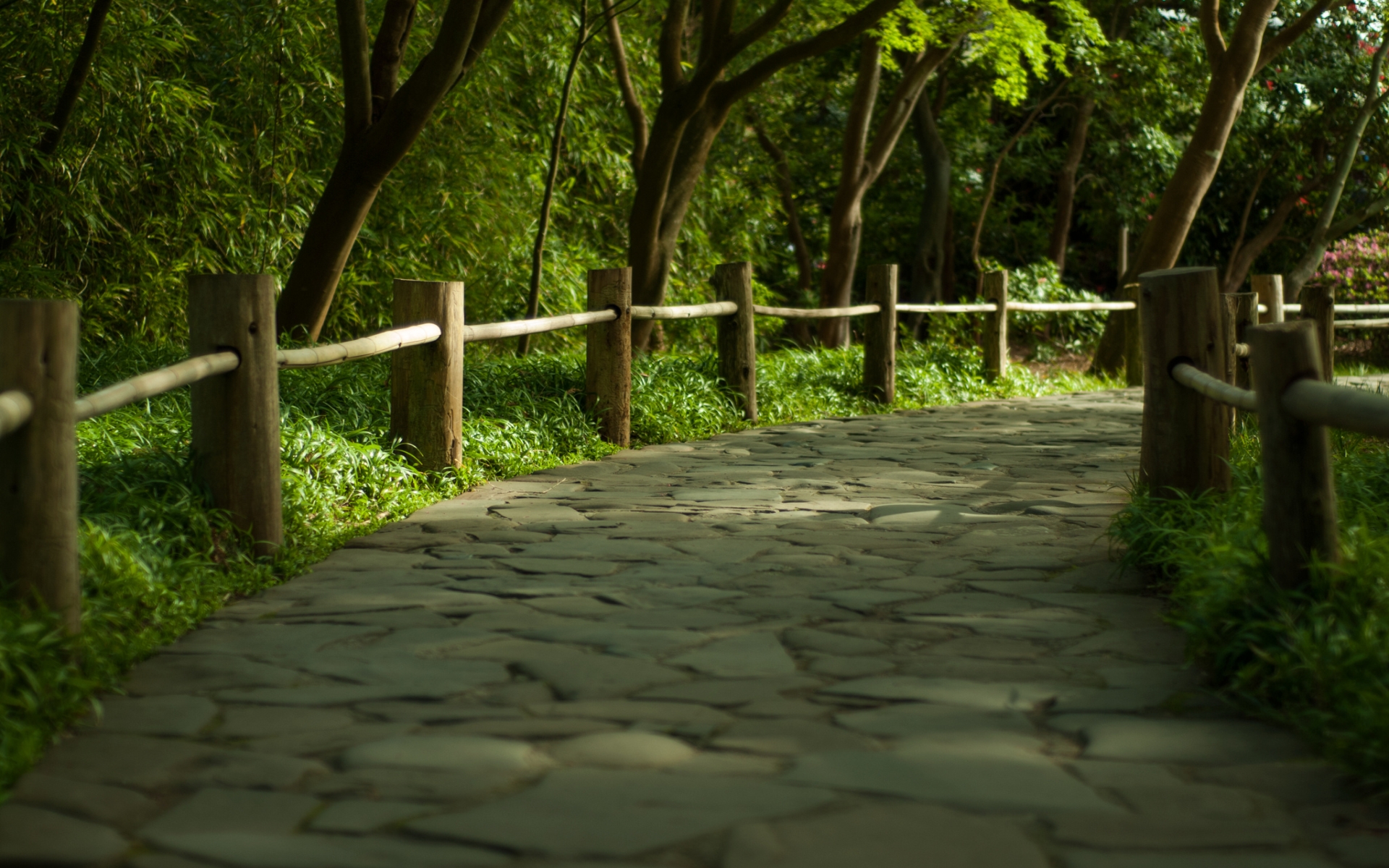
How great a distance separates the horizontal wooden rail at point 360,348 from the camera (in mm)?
4254

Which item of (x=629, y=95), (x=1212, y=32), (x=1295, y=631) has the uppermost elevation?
(x=1212, y=32)

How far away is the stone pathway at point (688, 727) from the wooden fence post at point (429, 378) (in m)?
1.07

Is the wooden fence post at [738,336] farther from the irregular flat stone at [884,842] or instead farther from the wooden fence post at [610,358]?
the irregular flat stone at [884,842]

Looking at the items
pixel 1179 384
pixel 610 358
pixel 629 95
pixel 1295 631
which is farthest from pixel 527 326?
pixel 629 95

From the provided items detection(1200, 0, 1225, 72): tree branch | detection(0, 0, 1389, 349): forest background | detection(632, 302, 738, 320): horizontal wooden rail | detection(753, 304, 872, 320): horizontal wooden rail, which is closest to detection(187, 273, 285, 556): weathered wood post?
detection(632, 302, 738, 320): horizontal wooden rail

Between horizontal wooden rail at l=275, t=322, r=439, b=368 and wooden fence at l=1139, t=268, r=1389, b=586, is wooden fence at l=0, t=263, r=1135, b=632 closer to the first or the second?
horizontal wooden rail at l=275, t=322, r=439, b=368

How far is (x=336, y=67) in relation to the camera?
31.0 ft

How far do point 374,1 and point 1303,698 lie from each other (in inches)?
347

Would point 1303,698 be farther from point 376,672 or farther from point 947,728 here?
point 376,672

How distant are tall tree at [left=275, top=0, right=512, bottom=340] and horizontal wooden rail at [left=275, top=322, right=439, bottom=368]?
242 centimetres

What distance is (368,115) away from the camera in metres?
7.72

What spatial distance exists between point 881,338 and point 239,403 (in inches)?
255

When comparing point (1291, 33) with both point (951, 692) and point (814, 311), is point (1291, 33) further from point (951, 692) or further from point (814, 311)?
point (951, 692)

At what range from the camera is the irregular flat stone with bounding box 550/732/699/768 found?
2.41 meters
